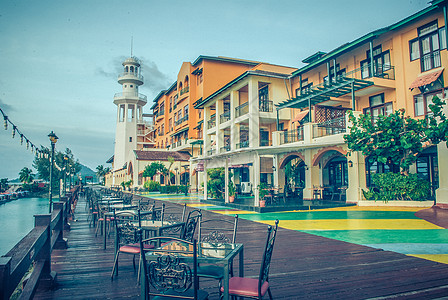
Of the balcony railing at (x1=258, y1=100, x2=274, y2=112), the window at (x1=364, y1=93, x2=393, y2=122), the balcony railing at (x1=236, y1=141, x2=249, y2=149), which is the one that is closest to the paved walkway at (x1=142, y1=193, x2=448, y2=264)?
the window at (x1=364, y1=93, x2=393, y2=122)

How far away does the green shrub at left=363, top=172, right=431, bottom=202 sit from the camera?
47.2 ft

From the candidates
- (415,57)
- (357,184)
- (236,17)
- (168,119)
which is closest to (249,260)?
(236,17)

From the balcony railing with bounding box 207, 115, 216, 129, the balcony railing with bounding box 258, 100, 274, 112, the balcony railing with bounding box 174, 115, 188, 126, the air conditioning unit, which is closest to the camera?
the balcony railing with bounding box 258, 100, 274, 112

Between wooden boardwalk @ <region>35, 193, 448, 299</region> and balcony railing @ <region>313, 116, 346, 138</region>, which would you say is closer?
wooden boardwalk @ <region>35, 193, 448, 299</region>

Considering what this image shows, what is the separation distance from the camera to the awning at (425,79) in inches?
567

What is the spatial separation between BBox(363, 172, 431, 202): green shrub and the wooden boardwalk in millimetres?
9509

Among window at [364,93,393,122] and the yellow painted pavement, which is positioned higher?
window at [364,93,393,122]

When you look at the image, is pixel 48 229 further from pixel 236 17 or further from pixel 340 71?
pixel 340 71

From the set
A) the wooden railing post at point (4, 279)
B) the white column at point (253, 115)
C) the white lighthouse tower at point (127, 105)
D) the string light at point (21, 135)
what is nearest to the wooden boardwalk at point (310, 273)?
the wooden railing post at point (4, 279)

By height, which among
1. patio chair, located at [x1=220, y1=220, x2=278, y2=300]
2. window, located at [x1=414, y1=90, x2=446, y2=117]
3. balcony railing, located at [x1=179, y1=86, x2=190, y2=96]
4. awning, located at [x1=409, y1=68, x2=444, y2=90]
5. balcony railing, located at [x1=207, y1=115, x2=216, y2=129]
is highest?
balcony railing, located at [x1=179, y1=86, x2=190, y2=96]

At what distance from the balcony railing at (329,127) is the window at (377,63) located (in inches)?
118

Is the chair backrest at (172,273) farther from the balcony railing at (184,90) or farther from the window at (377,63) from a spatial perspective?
the balcony railing at (184,90)

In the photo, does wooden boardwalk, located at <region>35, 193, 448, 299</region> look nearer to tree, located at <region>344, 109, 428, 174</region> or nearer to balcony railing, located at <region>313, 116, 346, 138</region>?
tree, located at <region>344, 109, 428, 174</region>

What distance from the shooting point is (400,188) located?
584 inches
